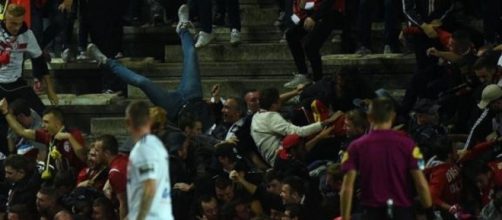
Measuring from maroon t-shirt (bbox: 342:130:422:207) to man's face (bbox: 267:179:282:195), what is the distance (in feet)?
8.22

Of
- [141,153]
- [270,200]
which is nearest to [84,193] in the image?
[270,200]

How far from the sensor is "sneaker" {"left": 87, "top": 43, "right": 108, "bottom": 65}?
742 inches

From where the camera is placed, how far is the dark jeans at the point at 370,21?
1945cm

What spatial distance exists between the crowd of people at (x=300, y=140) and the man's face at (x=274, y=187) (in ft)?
0.04

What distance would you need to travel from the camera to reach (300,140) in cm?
1684

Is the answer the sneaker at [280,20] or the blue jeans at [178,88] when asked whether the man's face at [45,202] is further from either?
the sneaker at [280,20]

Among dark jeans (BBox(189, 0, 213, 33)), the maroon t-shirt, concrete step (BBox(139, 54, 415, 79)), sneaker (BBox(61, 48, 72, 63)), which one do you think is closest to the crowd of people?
the maroon t-shirt

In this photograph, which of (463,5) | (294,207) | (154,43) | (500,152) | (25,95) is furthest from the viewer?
(154,43)

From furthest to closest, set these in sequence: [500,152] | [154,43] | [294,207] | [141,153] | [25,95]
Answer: [154,43], [25,95], [500,152], [294,207], [141,153]

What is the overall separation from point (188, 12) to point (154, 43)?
1814 mm

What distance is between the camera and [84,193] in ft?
52.9

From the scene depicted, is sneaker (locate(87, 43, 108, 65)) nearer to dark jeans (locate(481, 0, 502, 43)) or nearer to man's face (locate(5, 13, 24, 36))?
man's face (locate(5, 13, 24, 36))

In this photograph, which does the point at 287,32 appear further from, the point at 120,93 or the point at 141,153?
the point at 141,153

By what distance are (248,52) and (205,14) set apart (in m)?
0.79
